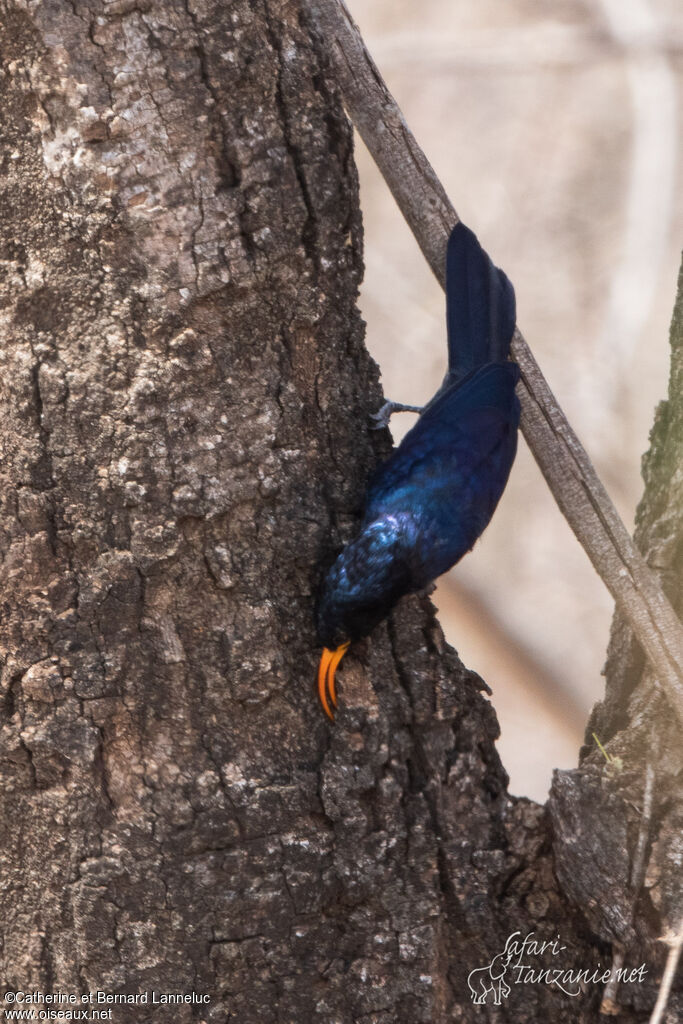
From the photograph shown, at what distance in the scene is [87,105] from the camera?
6.07 feet

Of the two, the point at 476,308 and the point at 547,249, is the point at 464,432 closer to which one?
the point at 476,308

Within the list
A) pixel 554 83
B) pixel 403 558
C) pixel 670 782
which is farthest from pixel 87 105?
pixel 554 83

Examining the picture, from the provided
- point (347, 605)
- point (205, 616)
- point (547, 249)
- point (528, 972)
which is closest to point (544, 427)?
point (347, 605)

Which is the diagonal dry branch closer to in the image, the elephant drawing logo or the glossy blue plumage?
the glossy blue plumage

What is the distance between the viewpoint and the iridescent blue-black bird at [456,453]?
7.45 feet

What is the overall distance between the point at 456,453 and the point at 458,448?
0.05 ft

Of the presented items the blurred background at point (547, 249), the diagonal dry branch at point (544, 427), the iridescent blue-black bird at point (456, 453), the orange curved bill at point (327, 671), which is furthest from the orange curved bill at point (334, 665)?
the blurred background at point (547, 249)

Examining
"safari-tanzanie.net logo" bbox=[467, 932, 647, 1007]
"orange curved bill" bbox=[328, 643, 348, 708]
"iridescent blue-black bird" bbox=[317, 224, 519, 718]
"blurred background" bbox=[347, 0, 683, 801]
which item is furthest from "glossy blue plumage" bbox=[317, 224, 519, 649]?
"blurred background" bbox=[347, 0, 683, 801]

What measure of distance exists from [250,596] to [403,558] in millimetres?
417

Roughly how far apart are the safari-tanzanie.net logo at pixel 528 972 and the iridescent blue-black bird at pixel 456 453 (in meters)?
0.73

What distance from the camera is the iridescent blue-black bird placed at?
2.27 metres

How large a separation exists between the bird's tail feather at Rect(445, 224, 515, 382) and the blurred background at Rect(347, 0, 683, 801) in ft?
6.01

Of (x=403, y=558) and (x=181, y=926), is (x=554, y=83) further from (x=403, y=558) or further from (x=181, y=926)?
(x=181, y=926)

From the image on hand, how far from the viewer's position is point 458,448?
8.76 ft
